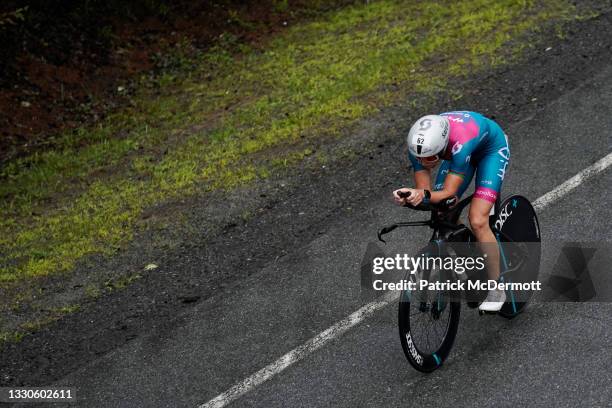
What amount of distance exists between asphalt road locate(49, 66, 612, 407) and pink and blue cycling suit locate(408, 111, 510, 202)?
49.5 inches

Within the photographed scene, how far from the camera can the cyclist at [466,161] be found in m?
7.10

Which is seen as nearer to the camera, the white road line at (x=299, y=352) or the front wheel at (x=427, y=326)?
the front wheel at (x=427, y=326)

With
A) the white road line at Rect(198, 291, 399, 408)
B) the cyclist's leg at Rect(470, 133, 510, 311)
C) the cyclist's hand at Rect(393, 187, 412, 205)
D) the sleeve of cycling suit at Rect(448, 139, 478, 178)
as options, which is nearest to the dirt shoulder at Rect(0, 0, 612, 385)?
the white road line at Rect(198, 291, 399, 408)

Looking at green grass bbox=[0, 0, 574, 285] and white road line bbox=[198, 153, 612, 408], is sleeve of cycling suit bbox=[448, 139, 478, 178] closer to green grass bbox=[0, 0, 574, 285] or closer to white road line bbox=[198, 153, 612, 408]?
white road line bbox=[198, 153, 612, 408]

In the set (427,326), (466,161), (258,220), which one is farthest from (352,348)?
(258,220)

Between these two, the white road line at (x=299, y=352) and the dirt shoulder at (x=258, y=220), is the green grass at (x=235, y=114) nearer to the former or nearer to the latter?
the dirt shoulder at (x=258, y=220)

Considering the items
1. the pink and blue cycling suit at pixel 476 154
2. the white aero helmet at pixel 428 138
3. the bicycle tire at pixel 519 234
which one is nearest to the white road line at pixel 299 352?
the bicycle tire at pixel 519 234

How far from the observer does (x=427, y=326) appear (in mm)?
7371

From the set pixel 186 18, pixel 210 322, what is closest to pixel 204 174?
pixel 210 322

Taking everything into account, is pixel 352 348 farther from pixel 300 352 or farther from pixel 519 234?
pixel 519 234

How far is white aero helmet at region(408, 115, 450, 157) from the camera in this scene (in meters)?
7.04

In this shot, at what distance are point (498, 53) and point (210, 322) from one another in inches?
259

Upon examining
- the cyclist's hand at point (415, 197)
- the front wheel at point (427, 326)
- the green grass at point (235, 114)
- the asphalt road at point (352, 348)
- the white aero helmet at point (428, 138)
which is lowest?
the asphalt road at point (352, 348)

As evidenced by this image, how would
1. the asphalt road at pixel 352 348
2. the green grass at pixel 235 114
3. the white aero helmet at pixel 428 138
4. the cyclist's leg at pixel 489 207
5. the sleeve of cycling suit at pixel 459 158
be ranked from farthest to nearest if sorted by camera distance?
the green grass at pixel 235 114
the cyclist's leg at pixel 489 207
the sleeve of cycling suit at pixel 459 158
the asphalt road at pixel 352 348
the white aero helmet at pixel 428 138
